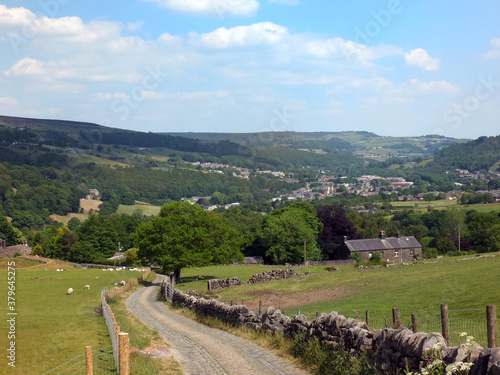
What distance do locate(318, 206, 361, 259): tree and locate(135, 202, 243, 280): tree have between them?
1327 inches

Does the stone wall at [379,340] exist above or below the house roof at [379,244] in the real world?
above

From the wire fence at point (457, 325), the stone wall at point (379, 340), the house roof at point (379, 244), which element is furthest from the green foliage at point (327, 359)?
the house roof at point (379, 244)

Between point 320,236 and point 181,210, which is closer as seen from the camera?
point 181,210

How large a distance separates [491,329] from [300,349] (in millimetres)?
6758

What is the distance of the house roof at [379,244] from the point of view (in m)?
90.8

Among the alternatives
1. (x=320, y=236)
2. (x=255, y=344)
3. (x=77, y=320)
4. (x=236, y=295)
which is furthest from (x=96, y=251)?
(x=255, y=344)

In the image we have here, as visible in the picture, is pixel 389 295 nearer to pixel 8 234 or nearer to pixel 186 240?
pixel 186 240

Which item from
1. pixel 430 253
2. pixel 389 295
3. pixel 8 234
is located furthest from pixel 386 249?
pixel 8 234

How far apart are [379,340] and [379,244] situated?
8172cm

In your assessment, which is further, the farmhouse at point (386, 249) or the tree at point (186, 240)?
the farmhouse at point (386, 249)

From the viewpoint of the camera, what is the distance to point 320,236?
320ft

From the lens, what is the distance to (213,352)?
18.0 m

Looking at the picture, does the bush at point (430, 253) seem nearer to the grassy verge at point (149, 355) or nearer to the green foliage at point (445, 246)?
the green foliage at point (445, 246)

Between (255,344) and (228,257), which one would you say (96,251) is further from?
(255,344)
